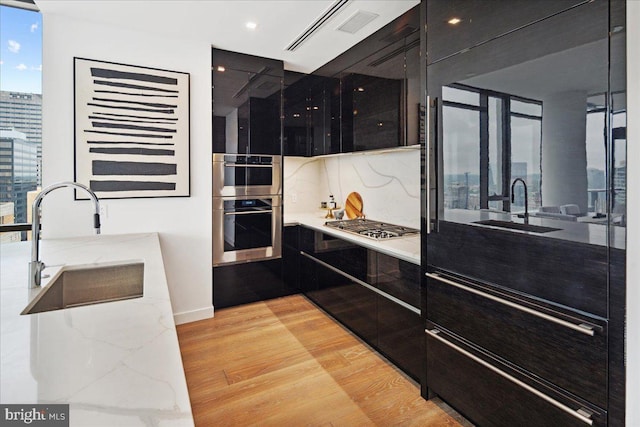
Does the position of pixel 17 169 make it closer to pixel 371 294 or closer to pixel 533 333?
pixel 371 294

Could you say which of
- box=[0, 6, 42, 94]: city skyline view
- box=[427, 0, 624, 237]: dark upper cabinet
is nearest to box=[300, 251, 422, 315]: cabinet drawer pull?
box=[427, 0, 624, 237]: dark upper cabinet

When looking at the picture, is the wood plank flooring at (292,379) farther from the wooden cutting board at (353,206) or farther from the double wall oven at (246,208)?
the wooden cutting board at (353,206)

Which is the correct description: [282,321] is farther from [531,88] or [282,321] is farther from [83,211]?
[531,88]

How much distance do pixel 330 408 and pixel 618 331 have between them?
1455 mm

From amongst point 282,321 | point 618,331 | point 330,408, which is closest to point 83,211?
point 282,321

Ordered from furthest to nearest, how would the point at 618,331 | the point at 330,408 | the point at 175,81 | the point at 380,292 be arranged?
the point at 175,81
the point at 380,292
the point at 330,408
the point at 618,331

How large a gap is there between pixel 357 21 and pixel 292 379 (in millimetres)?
2621

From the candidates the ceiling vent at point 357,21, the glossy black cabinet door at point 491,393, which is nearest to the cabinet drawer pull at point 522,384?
the glossy black cabinet door at point 491,393

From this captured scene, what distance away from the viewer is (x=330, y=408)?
1954 mm

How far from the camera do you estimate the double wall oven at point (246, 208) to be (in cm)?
325

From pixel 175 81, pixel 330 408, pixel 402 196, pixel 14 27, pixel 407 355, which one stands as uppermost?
pixel 14 27

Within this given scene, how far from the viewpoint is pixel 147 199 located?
2891 millimetres

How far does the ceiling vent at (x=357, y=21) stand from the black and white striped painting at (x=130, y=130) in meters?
1.45

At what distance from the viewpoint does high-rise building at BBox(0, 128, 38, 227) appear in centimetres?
262
